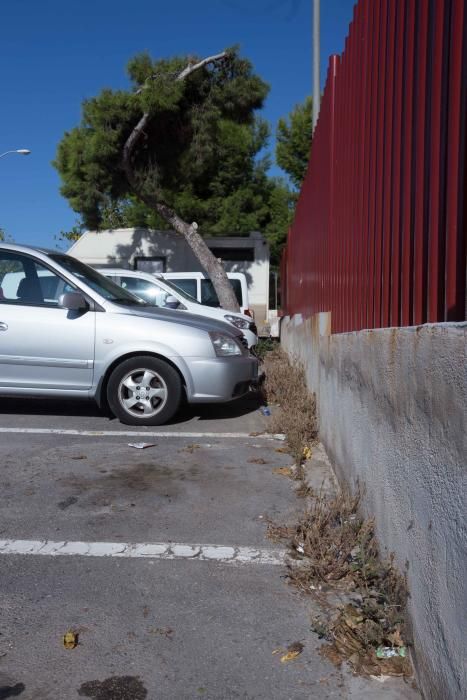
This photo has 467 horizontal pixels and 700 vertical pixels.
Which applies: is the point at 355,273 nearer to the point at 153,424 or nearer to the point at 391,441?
the point at 391,441

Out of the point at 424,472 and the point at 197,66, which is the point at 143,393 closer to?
the point at 424,472

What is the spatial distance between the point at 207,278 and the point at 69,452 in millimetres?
9670

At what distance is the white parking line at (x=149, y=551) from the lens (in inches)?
143

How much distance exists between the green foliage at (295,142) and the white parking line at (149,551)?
29.6 m

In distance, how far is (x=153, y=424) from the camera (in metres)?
6.96

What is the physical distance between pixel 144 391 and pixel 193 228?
11517 mm

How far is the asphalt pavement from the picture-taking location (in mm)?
2545

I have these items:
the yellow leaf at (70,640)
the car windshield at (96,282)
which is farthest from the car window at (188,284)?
the yellow leaf at (70,640)

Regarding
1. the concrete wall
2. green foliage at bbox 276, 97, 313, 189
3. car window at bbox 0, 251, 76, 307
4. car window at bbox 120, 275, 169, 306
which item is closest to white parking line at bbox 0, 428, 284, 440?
car window at bbox 0, 251, 76, 307

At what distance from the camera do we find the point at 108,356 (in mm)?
6875

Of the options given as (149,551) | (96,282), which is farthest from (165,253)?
(149,551)

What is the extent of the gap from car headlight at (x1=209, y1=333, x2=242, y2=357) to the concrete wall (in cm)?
340

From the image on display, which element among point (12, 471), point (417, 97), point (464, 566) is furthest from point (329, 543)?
point (12, 471)

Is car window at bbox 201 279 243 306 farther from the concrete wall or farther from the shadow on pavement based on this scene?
the concrete wall
